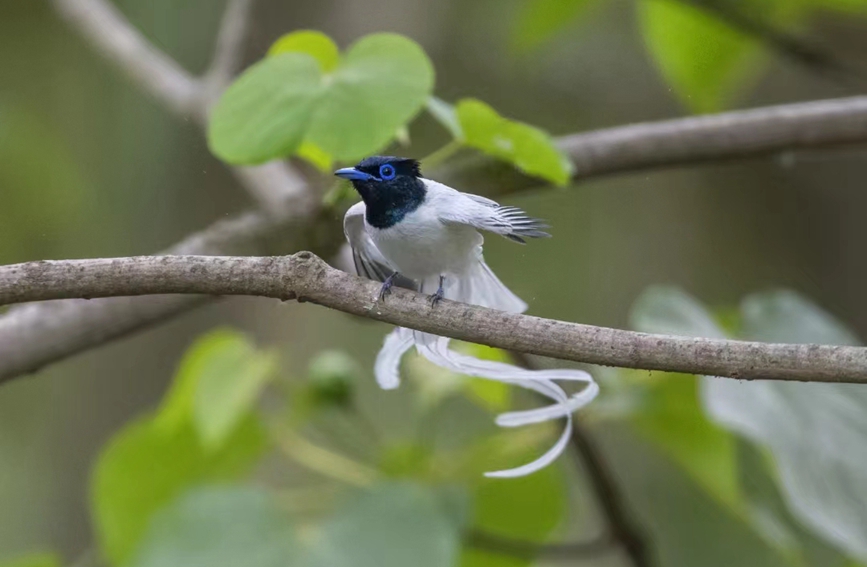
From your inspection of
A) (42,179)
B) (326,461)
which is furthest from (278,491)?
(42,179)

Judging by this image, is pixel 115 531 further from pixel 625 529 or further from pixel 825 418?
pixel 825 418

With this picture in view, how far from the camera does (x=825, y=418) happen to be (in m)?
0.87

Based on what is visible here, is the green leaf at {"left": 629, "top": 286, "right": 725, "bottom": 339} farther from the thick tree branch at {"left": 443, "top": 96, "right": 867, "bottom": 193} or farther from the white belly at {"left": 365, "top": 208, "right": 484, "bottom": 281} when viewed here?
the white belly at {"left": 365, "top": 208, "right": 484, "bottom": 281}

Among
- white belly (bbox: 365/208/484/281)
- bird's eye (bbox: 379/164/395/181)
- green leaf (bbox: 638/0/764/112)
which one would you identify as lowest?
white belly (bbox: 365/208/484/281)

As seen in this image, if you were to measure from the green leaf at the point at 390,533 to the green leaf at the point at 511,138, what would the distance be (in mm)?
303

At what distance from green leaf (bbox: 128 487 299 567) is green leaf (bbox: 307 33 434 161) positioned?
371 millimetres

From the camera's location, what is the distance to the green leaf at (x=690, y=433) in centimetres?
89

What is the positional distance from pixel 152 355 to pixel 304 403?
602mm

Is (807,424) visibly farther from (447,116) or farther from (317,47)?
(317,47)

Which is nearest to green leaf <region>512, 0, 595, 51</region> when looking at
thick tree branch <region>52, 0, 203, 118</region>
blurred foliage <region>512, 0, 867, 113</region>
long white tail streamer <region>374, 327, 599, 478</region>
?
blurred foliage <region>512, 0, 867, 113</region>

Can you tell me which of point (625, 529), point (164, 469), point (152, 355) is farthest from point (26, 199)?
point (625, 529)

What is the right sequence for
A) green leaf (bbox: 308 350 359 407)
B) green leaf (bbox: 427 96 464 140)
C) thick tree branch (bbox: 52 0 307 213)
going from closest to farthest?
green leaf (bbox: 427 96 464 140) → green leaf (bbox: 308 350 359 407) → thick tree branch (bbox: 52 0 307 213)

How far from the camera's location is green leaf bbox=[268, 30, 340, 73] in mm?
734

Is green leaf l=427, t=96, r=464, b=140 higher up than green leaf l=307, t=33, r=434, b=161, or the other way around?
green leaf l=427, t=96, r=464, b=140
